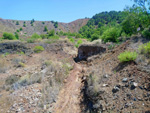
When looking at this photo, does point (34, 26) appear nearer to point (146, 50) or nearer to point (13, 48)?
point (13, 48)

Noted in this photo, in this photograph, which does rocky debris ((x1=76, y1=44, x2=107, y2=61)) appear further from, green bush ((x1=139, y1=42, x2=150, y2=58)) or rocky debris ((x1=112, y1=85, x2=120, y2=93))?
rocky debris ((x1=112, y1=85, x2=120, y2=93))

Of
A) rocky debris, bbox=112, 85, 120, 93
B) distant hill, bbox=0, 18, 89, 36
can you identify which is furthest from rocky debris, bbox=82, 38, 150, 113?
distant hill, bbox=0, 18, 89, 36

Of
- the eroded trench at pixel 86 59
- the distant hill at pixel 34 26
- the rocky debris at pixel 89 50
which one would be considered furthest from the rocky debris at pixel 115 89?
the distant hill at pixel 34 26

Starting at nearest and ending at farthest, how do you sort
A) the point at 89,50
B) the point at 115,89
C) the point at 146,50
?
1. the point at 115,89
2. the point at 146,50
3. the point at 89,50

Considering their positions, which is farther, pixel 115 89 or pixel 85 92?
pixel 85 92

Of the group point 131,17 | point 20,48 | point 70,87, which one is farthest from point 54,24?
point 70,87

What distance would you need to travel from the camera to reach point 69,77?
8328 mm

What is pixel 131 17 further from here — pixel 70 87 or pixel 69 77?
pixel 70 87

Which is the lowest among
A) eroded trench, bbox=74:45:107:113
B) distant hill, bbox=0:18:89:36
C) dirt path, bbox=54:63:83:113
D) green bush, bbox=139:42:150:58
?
dirt path, bbox=54:63:83:113

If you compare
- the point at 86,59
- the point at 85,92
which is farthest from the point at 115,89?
the point at 86,59

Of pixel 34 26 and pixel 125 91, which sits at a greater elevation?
pixel 34 26

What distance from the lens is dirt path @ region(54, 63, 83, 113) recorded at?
5195 mm

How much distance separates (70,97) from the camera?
603cm

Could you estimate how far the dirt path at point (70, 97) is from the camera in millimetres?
5195
